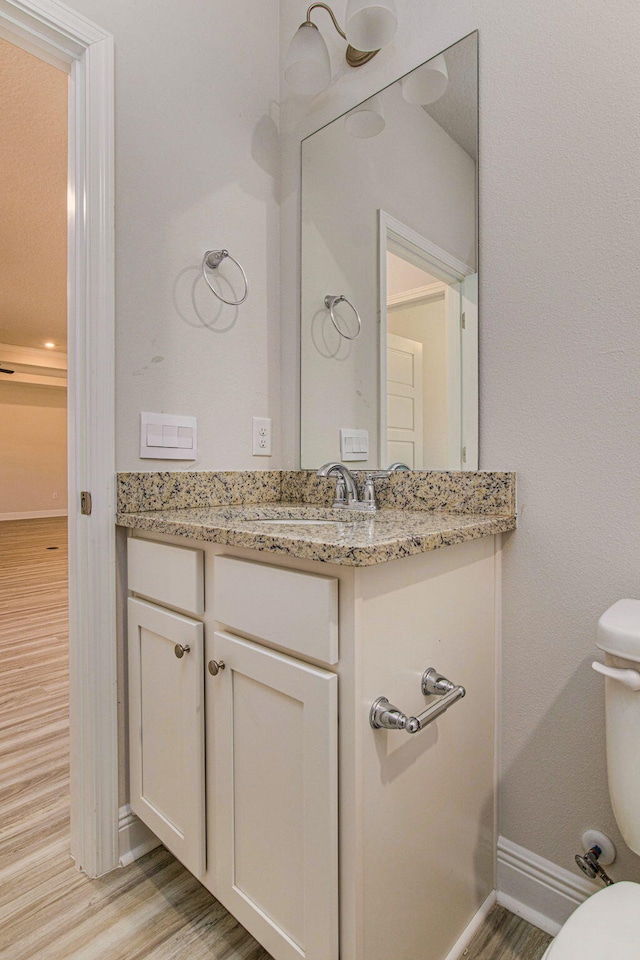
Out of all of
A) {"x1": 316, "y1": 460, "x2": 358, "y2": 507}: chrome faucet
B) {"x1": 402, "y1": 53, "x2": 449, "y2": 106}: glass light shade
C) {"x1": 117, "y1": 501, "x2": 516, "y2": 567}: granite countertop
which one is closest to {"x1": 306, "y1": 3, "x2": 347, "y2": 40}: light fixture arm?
{"x1": 402, "y1": 53, "x2": 449, "y2": 106}: glass light shade

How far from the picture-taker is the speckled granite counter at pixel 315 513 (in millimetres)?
793

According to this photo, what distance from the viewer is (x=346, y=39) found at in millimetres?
1379

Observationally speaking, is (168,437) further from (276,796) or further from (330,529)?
(276,796)

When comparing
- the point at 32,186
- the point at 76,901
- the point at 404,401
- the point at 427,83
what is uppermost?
the point at 32,186

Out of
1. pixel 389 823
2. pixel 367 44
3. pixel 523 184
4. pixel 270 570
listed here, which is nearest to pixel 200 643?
pixel 270 570

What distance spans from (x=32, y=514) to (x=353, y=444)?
8.32m

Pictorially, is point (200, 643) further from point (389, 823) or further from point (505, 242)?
point (505, 242)

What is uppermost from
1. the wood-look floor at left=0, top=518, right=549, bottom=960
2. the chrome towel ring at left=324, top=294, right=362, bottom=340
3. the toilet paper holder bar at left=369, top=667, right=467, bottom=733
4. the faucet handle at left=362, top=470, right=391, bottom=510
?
the chrome towel ring at left=324, top=294, right=362, bottom=340

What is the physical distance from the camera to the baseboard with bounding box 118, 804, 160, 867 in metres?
1.27

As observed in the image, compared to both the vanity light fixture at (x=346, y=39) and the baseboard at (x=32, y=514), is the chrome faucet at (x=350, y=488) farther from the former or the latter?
the baseboard at (x=32, y=514)

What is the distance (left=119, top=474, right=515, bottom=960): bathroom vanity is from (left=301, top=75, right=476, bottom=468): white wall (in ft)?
1.58

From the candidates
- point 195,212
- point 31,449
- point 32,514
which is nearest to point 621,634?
point 195,212

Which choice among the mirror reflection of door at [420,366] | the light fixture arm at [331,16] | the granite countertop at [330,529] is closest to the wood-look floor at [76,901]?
the granite countertop at [330,529]

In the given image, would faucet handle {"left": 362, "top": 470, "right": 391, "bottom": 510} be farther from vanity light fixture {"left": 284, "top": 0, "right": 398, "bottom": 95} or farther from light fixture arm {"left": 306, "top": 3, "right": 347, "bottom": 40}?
light fixture arm {"left": 306, "top": 3, "right": 347, "bottom": 40}
